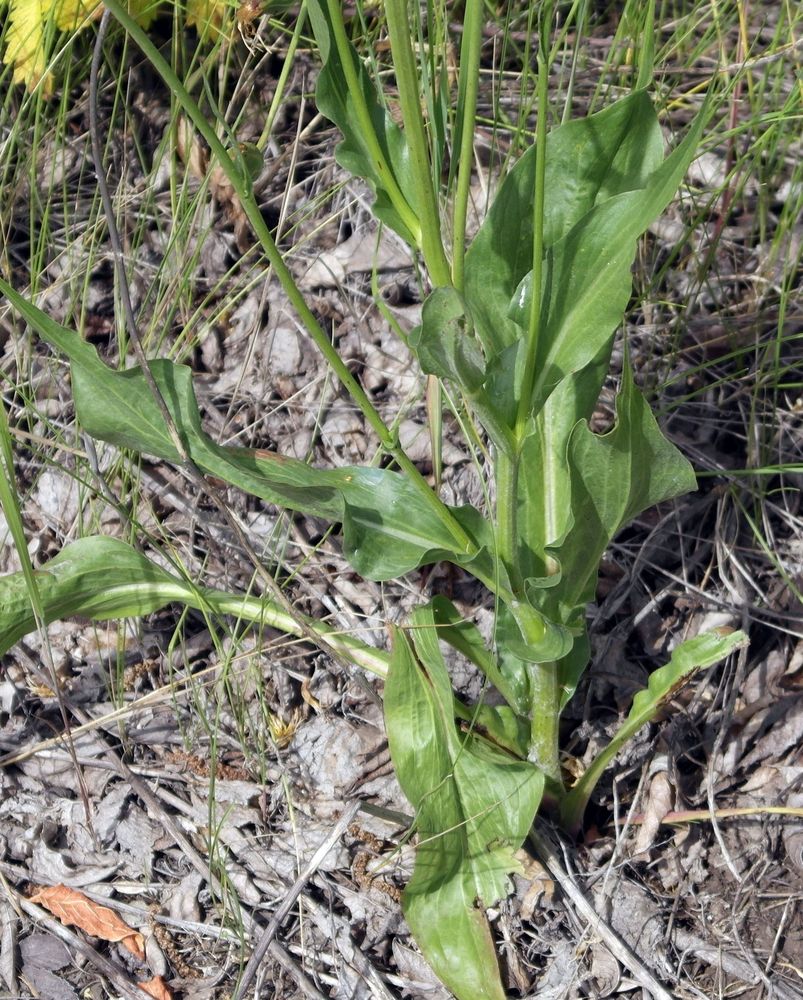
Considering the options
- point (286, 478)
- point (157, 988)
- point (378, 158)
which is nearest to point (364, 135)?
point (378, 158)

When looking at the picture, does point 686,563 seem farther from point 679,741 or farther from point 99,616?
point 99,616

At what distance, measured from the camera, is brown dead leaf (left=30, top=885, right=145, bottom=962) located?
5.77ft

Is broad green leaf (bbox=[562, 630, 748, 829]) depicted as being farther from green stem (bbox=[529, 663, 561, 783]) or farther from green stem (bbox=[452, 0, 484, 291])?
green stem (bbox=[452, 0, 484, 291])

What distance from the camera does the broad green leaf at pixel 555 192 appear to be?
1.39 metres

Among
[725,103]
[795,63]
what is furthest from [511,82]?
[795,63]

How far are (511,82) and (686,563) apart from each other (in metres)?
1.35

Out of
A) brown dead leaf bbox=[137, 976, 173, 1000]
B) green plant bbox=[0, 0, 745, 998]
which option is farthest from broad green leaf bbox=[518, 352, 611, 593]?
brown dead leaf bbox=[137, 976, 173, 1000]

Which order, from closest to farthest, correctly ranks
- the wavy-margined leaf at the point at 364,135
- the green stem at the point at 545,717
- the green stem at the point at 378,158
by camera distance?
1. the green stem at the point at 378,158
2. the wavy-margined leaf at the point at 364,135
3. the green stem at the point at 545,717

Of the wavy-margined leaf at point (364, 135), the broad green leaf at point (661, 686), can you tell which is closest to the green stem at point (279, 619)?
the broad green leaf at point (661, 686)

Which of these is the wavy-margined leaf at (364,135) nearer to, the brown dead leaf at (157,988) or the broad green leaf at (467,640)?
the broad green leaf at (467,640)

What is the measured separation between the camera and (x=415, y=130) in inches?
41.8

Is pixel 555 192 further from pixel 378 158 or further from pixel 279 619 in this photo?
pixel 279 619

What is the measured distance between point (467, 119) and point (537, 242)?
0.17 m

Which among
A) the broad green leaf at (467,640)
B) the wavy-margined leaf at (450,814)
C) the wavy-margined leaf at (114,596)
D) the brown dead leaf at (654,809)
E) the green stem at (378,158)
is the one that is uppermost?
the green stem at (378,158)
